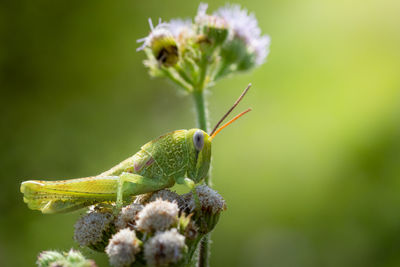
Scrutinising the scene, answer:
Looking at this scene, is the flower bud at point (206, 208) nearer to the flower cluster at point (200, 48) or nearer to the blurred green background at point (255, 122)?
the flower cluster at point (200, 48)

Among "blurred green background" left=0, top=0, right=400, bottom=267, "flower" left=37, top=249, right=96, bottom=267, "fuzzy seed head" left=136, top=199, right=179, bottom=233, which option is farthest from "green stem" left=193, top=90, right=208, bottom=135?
"blurred green background" left=0, top=0, right=400, bottom=267

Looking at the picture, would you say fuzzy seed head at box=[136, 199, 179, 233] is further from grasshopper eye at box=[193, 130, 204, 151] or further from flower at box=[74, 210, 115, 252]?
grasshopper eye at box=[193, 130, 204, 151]

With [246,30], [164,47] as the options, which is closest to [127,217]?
[164,47]

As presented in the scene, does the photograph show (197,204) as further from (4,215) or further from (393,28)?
(393,28)

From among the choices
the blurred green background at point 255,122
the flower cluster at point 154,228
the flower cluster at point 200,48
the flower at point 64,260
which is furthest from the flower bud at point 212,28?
the blurred green background at point 255,122

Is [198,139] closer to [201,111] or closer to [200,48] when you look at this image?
[201,111]
